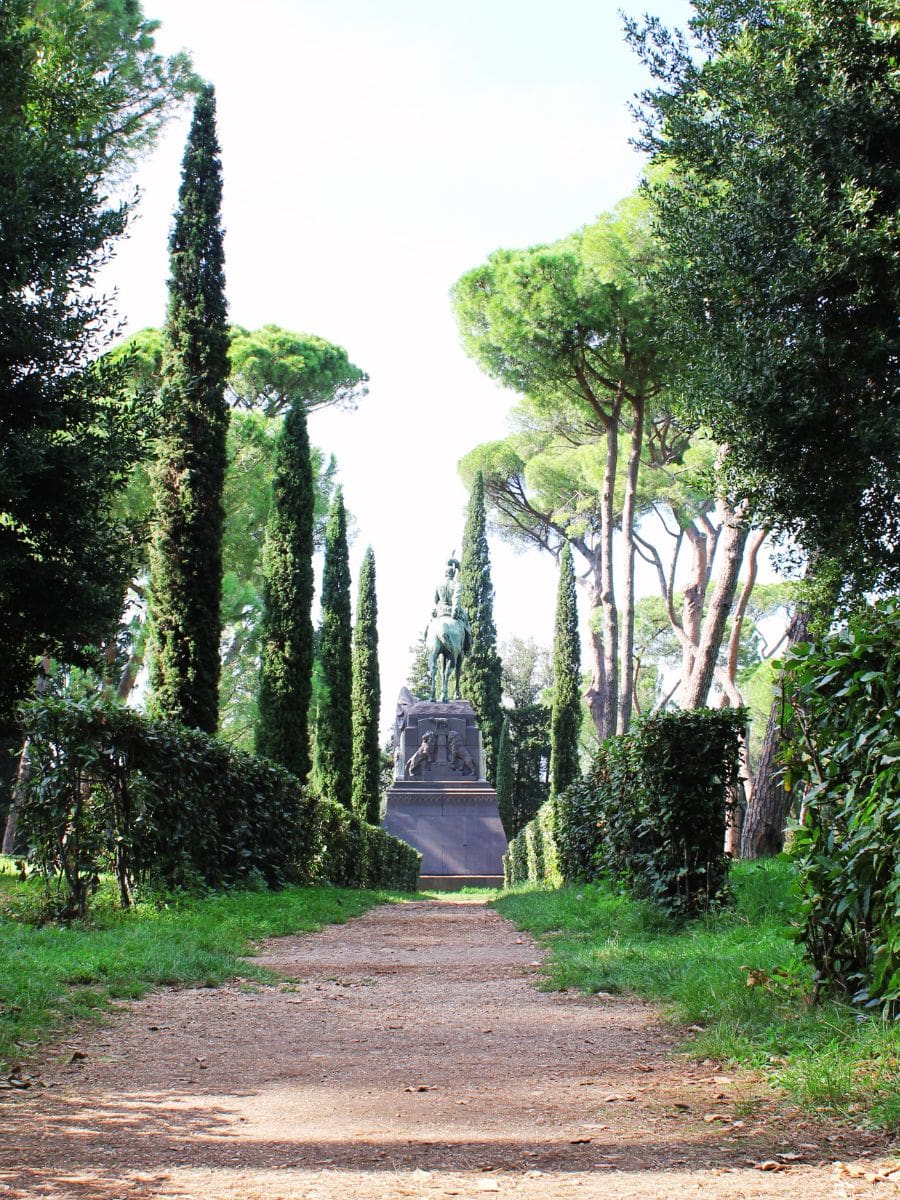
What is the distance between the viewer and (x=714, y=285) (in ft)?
34.2

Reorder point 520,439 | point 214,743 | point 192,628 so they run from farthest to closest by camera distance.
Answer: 1. point 520,439
2. point 192,628
3. point 214,743

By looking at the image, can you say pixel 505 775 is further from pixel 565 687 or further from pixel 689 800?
pixel 689 800

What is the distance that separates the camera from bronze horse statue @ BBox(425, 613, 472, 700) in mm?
31469

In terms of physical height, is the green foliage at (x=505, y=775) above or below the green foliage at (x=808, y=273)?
below

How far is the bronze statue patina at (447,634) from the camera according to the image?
31500 mm

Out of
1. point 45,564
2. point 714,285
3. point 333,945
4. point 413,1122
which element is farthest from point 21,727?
point 714,285

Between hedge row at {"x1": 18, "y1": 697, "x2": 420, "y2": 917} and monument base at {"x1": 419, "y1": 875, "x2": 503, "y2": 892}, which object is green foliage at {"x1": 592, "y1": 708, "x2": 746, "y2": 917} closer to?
hedge row at {"x1": 18, "y1": 697, "x2": 420, "y2": 917}

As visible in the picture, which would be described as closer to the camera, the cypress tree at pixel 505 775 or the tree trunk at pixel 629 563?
Result: the tree trunk at pixel 629 563

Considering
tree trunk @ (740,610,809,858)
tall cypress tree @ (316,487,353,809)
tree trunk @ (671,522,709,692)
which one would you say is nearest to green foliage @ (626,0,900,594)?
tree trunk @ (740,610,809,858)

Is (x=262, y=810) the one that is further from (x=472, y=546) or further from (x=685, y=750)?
(x=472, y=546)

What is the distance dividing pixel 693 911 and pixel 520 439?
29169 mm

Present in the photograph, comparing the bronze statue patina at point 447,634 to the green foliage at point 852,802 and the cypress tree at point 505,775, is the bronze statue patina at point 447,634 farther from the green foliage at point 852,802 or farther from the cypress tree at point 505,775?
the green foliage at point 852,802

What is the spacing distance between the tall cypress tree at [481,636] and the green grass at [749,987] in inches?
1196

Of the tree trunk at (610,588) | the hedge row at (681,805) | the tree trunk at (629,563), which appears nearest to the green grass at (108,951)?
the hedge row at (681,805)
